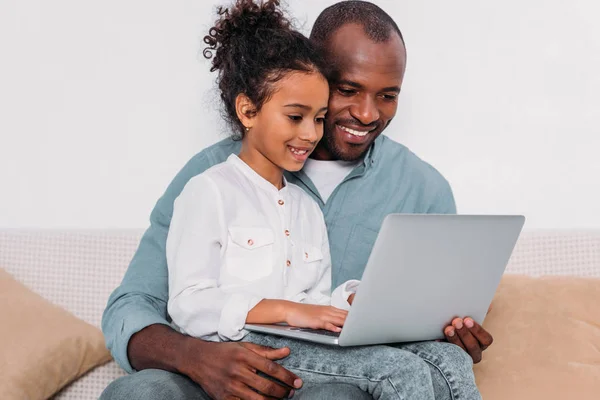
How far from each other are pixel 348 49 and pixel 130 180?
1050 mm

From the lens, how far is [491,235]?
5.57 ft

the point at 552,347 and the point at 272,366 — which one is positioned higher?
the point at 272,366

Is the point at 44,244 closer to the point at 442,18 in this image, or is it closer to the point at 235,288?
the point at 235,288

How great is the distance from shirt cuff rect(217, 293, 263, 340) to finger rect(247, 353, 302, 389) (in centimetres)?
9

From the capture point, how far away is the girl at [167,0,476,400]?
1686 millimetres

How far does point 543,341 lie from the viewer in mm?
2244

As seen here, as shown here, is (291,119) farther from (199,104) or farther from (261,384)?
(199,104)

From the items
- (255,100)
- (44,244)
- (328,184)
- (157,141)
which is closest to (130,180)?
(157,141)

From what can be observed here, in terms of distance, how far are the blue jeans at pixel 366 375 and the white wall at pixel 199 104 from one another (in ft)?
4.12

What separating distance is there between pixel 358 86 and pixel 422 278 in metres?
0.72

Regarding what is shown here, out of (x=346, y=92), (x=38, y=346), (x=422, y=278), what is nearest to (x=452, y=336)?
(x=422, y=278)

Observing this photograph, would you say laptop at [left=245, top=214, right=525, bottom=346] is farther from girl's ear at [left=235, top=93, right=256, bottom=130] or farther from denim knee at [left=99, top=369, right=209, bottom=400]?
girl's ear at [left=235, top=93, right=256, bottom=130]

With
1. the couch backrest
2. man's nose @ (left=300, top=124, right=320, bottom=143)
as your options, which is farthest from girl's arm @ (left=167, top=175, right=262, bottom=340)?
the couch backrest

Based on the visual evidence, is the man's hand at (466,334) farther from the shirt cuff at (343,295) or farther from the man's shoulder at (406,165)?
the man's shoulder at (406,165)
